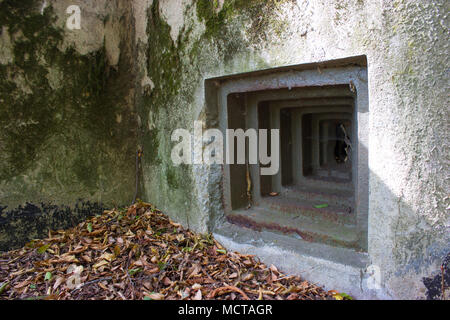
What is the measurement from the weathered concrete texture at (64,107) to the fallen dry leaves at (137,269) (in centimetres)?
40

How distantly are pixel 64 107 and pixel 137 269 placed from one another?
1619 millimetres

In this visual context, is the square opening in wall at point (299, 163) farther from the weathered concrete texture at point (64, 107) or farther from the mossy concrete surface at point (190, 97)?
the weathered concrete texture at point (64, 107)

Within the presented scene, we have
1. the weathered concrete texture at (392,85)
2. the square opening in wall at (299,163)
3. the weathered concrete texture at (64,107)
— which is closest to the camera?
the weathered concrete texture at (392,85)

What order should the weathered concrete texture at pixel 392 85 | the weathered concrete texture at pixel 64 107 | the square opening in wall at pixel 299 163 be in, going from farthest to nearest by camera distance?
the weathered concrete texture at pixel 64 107 → the square opening in wall at pixel 299 163 → the weathered concrete texture at pixel 392 85

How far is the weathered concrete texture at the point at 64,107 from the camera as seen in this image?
2.52 metres

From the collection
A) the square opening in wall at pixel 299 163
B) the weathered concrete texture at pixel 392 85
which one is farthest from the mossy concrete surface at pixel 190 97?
the square opening in wall at pixel 299 163

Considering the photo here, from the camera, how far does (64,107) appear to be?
275 cm

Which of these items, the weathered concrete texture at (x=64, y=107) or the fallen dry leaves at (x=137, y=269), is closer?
the fallen dry leaves at (x=137, y=269)

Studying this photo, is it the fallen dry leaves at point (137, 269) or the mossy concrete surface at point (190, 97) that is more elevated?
the mossy concrete surface at point (190, 97)

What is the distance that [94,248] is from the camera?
96.2 inches

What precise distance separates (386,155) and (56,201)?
269cm

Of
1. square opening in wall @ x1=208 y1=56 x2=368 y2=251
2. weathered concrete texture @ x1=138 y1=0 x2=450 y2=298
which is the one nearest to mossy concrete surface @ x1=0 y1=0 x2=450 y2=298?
weathered concrete texture @ x1=138 y1=0 x2=450 y2=298

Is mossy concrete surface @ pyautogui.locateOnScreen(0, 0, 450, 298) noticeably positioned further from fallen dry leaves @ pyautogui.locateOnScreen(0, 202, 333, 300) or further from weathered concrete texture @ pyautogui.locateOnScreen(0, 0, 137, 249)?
fallen dry leaves @ pyautogui.locateOnScreen(0, 202, 333, 300)

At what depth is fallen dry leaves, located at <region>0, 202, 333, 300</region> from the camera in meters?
1.96
